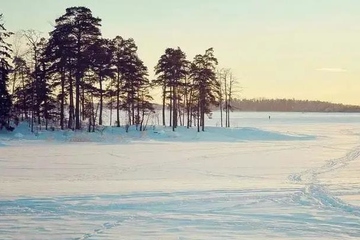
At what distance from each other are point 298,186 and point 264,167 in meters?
7.49

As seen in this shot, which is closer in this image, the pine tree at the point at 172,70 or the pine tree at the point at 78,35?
the pine tree at the point at 78,35

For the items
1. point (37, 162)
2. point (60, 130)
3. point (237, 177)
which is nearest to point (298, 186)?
point (237, 177)

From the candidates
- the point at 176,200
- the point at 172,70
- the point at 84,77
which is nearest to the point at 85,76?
the point at 84,77

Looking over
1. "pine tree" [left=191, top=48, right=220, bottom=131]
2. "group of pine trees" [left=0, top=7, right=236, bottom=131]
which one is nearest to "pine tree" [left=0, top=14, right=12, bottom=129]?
"group of pine trees" [left=0, top=7, right=236, bottom=131]

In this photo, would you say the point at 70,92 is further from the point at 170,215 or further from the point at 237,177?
the point at 170,215

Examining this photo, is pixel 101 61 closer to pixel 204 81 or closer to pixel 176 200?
pixel 204 81

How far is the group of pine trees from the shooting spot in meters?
46.2

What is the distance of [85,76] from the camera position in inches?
1877

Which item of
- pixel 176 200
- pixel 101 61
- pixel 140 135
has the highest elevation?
pixel 101 61

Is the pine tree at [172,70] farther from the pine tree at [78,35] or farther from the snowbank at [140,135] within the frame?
the pine tree at [78,35]

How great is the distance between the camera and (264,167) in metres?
23.2

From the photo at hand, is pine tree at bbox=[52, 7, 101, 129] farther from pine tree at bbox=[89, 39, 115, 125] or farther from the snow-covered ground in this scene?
the snow-covered ground

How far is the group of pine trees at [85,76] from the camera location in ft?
151

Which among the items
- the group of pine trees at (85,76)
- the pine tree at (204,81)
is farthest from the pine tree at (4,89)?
the pine tree at (204,81)
